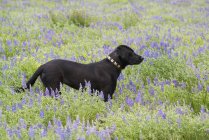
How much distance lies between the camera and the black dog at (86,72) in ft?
14.9

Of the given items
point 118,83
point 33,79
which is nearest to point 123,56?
point 118,83

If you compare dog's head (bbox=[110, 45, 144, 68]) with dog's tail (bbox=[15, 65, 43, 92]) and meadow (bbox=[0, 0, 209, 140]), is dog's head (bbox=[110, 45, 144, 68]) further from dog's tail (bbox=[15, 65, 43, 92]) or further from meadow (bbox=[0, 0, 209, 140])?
dog's tail (bbox=[15, 65, 43, 92])

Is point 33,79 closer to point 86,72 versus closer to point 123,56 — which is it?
point 86,72

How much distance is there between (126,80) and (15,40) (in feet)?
9.06

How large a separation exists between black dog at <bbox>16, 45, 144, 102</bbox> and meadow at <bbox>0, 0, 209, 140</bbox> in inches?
6.6

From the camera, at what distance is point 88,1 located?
15156 millimetres

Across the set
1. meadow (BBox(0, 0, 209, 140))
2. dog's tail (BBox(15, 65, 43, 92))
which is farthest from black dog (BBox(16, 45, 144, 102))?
meadow (BBox(0, 0, 209, 140))

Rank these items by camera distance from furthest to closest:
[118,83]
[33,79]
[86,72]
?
1. [118,83]
2. [86,72]
3. [33,79]

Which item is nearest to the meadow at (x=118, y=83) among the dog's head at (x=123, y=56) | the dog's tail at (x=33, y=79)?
the dog's tail at (x=33, y=79)

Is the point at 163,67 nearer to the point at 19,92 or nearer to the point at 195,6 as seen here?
the point at 19,92

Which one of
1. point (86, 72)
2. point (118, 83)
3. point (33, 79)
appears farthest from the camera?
point (118, 83)

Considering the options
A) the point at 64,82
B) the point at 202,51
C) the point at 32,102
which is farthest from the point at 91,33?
the point at 32,102

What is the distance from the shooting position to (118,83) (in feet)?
16.9

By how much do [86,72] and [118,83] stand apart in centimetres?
62
